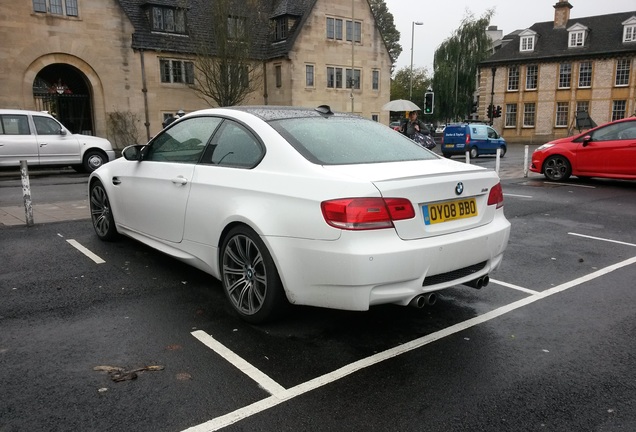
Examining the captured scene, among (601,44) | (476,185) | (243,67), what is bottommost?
(476,185)

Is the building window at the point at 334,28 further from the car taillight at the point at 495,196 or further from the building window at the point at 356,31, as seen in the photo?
the car taillight at the point at 495,196

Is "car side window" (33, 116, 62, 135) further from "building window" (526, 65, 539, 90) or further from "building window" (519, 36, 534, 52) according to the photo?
"building window" (519, 36, 534, 52)

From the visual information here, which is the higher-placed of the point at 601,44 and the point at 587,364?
the point at 601,44

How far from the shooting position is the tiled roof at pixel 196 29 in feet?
101

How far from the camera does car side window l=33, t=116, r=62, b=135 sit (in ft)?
52.6

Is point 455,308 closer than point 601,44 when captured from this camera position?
Yes

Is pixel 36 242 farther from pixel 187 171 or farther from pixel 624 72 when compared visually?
pixel 624 72

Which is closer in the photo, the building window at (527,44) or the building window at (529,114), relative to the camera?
the building window at (529,114)

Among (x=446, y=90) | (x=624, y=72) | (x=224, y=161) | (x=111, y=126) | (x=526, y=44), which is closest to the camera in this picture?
(x=224, y=161)

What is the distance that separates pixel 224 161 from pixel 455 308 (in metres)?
2.37

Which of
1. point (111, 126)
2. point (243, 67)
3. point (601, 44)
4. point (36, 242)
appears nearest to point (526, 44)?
point (601, 44)

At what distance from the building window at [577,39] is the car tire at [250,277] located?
53784 mm

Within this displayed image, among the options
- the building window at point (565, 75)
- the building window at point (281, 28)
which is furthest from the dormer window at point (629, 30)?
the building window at point (281, 28)

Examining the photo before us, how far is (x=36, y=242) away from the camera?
6770 mm
